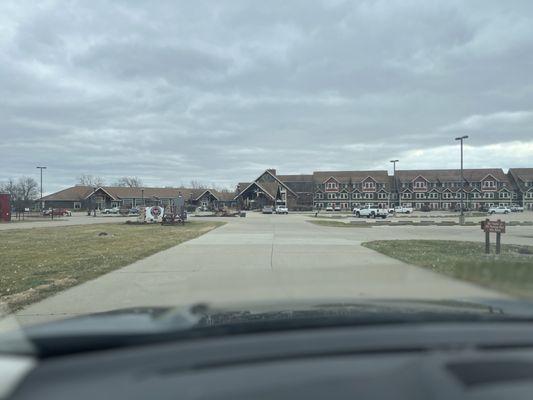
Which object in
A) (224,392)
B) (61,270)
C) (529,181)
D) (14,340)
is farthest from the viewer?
(529,181)

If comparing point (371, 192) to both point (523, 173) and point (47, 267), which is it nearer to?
point (523, 173)

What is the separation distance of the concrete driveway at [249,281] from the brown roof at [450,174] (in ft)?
358

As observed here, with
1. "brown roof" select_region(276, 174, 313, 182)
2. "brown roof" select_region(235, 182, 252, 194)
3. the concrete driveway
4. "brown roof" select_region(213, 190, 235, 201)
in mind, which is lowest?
the concrete driveway

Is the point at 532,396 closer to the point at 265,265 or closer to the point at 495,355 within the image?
the point at 495,355

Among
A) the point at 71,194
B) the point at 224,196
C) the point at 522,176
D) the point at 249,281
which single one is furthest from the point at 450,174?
the point at 249,281

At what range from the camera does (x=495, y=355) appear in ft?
6.57

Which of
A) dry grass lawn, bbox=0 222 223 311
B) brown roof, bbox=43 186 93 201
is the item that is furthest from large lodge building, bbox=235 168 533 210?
dry grass lawn, bbox=0 222 223 311

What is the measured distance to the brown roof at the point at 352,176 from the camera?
122 meters

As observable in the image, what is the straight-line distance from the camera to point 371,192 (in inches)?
4766

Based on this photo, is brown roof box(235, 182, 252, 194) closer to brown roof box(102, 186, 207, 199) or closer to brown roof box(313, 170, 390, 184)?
brown roof box(102, 186, 207, 199)

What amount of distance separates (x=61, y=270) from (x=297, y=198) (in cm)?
10762

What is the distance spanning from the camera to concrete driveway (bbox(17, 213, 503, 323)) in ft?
11.2

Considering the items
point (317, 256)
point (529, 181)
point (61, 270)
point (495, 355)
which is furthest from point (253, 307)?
point (529, 181)

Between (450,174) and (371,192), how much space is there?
19119 mm
